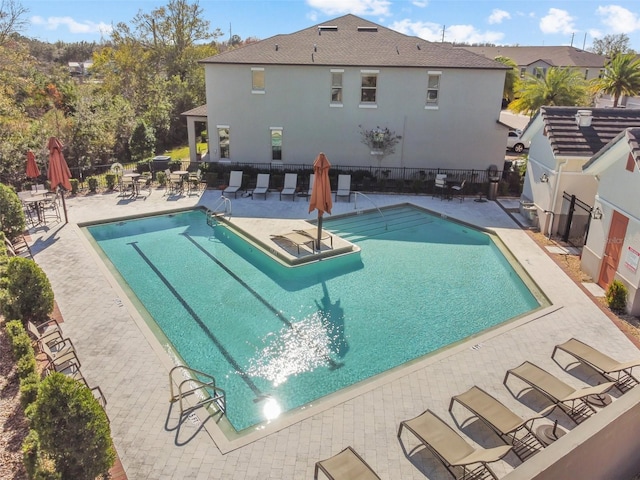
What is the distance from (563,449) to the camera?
634 centimetres

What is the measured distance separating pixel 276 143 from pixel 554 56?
214 feet

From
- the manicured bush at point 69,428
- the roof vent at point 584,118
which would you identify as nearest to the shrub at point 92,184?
the manicured bush at point 69,428

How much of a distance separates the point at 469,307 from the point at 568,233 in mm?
7148

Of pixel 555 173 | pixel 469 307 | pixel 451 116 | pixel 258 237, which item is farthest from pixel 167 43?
pixel 469 307

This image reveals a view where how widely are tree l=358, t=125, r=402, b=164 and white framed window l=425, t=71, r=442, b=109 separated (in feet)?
7.76

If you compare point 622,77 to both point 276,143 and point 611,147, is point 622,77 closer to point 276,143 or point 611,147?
point 611,147

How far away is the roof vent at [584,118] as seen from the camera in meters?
17.7

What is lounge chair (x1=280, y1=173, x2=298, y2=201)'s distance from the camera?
23125mm

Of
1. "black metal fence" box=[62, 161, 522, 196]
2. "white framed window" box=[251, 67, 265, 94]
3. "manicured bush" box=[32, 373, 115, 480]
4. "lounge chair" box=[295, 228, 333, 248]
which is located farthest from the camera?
"white framed window" box=[251, 67, 265, 94]

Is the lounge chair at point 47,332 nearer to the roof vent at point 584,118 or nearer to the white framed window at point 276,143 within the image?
the white framed window at point 276,143

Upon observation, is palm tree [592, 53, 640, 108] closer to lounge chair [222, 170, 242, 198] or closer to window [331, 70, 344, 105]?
window [331, 70, 344, 105]

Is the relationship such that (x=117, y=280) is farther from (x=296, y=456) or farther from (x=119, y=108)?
(x=119, y=108)

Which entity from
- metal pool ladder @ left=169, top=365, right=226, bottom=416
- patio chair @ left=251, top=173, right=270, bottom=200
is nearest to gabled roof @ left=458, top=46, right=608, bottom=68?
patio chair @ left=251, top=173, right=270, bottom=200

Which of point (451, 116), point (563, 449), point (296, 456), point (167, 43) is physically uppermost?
point (167, 43)
